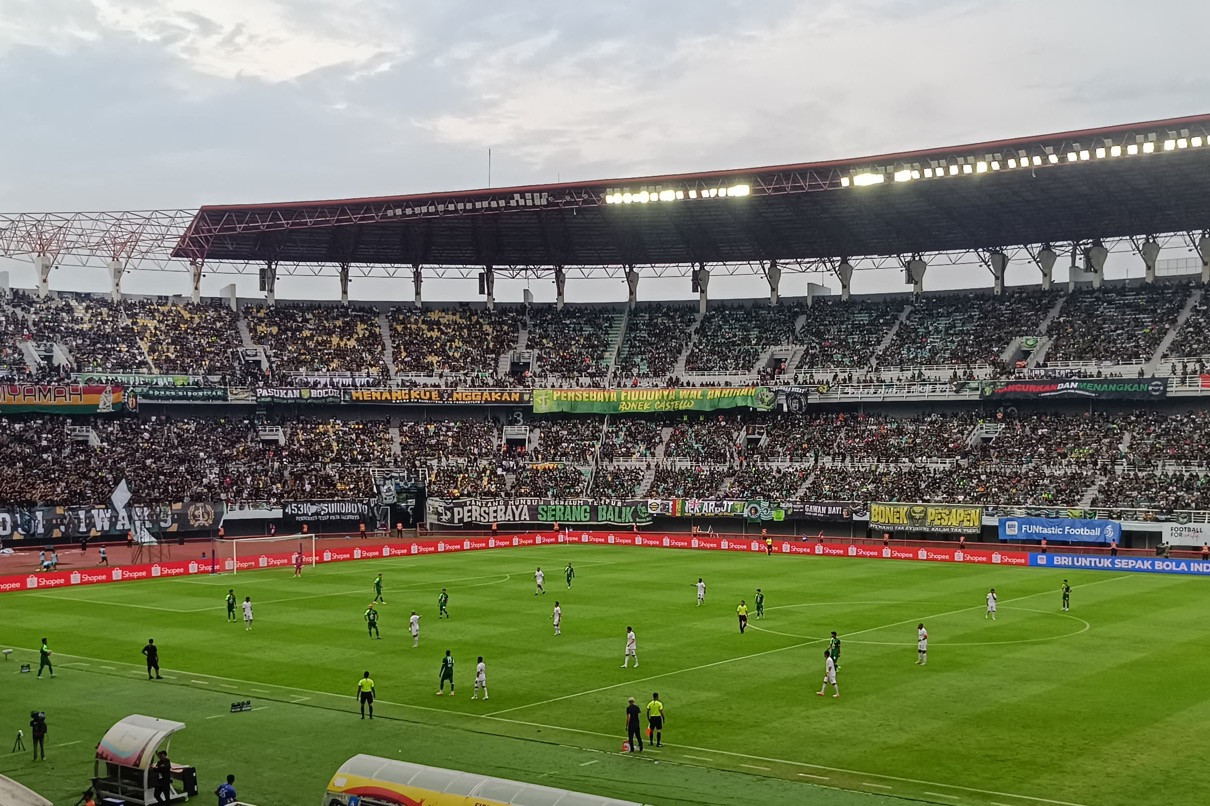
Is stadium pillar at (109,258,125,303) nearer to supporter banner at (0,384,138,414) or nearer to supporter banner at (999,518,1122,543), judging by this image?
supporter banner at (0,384,138,414)

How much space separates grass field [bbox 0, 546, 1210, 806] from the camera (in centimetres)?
2795

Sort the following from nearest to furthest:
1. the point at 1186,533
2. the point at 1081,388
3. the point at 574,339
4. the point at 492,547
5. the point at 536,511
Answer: the point at 1186,533, the point at 1081,388, the point at 492,547, the point at 536,511, the point at 574,339

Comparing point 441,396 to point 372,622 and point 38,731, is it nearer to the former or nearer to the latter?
point 372,622

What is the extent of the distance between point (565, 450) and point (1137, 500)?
44225 mm

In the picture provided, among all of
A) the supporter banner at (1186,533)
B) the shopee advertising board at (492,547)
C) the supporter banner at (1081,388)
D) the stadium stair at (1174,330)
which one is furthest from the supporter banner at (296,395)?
the supporter banner at (1186,533)

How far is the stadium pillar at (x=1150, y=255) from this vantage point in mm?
89812

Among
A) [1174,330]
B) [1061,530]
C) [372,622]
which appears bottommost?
[372,622]

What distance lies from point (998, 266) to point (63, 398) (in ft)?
233

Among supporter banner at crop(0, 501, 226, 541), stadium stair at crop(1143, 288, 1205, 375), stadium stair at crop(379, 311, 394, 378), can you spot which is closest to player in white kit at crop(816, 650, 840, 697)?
stadium stair at crop(1143, 288, 1205, 375)

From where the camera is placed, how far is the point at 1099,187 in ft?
258

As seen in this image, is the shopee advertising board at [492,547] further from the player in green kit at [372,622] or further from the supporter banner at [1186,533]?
the player in green kit at [372,622]

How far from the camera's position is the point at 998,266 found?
317ft

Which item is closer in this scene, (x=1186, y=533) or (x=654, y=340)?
(x=1186, y=533)

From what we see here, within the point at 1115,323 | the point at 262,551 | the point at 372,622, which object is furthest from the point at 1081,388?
the point at 262,551
